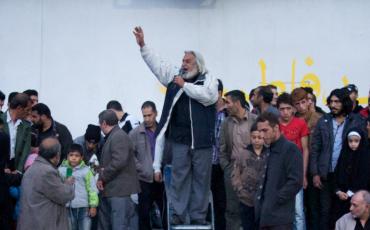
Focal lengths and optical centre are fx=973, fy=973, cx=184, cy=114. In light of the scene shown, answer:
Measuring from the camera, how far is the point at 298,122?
496 inches

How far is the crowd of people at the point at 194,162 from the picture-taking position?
35.7ft

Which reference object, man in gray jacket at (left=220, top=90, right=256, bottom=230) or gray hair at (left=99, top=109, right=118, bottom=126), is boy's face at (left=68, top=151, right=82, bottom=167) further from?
man in gray jacket at (left=220, top=90, right=256, bottom=230)

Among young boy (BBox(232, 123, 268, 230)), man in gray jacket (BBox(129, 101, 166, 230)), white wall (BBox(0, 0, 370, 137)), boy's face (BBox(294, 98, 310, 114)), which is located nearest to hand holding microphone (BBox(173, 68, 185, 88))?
young boy (BBox(232, 123, 268, 230))

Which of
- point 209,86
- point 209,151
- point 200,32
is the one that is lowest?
point 209,151

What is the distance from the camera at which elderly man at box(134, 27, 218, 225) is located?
35.8ft

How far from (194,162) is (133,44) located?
4548 mm

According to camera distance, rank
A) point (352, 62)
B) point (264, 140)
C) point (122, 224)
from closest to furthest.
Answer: point (264, 140) → point (122, 224) → point (352, 62)

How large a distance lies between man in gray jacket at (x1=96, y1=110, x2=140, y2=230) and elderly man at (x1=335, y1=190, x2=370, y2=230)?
2699mm

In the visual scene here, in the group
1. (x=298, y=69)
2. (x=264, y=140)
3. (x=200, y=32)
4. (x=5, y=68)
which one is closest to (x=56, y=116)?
(x=5, y=68)

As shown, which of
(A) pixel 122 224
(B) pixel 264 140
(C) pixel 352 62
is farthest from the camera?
(C) pixel 352 62

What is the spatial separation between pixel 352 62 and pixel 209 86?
450 centimetres

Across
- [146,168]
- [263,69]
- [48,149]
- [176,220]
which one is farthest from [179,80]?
[263,69]

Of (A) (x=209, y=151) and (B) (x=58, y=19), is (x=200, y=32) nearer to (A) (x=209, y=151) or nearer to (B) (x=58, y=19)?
(B) (x=58, y=19)

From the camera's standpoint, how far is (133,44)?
594 inches
